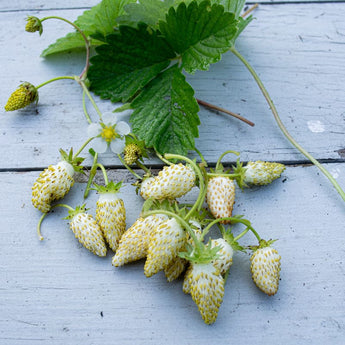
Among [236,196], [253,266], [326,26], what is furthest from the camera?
[326,26]

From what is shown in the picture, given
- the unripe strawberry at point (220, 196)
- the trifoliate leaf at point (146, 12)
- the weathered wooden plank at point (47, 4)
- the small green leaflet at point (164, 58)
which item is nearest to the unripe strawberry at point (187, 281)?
the unripe strawberry at point (220, 196)

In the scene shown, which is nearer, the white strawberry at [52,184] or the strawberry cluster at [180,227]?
the strawberry cluster at [180,227]

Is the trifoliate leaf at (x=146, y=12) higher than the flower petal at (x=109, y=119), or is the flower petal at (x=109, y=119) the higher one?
the trifoliate leaf at (x=146, y=12)

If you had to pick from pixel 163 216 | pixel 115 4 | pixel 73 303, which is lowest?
pixel 73 303

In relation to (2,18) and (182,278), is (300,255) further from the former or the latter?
(2,18)

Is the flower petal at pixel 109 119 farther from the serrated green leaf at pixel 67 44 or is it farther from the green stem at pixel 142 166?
the serrated green leaf at pixel 67 44

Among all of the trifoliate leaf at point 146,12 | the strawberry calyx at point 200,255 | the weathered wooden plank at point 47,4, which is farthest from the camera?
the weathered wooden plank at point 47,4

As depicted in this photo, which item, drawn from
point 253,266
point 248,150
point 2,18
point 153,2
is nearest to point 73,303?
point 253,266
